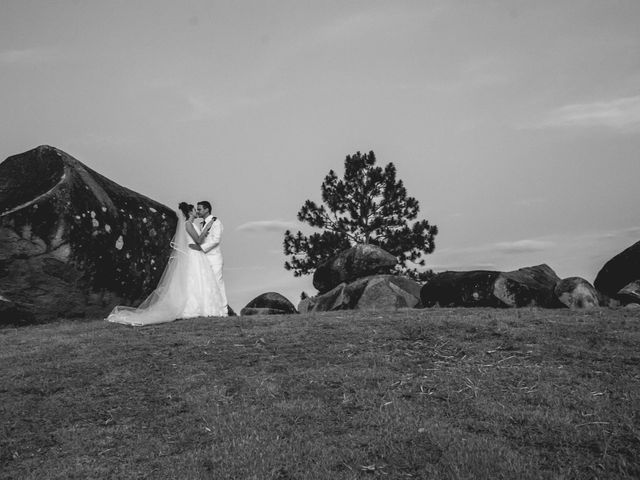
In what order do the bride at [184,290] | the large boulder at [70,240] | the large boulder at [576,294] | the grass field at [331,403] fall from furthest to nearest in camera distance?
the large boulder at [576,294]
the large boulder at [70,240]
the bride at [184,290]
the grass field at [331,403]

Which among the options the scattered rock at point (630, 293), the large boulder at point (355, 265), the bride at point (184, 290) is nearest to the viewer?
the bride at point (184, 290)

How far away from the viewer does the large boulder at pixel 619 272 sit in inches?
733

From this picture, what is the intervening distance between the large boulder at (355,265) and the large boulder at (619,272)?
8073 mm

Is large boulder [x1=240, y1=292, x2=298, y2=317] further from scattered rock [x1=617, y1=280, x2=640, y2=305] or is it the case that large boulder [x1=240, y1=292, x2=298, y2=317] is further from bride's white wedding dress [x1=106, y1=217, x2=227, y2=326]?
scattered rock [x1=617, y1=280, x2=640, y2=305]

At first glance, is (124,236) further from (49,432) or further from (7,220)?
(49,432)

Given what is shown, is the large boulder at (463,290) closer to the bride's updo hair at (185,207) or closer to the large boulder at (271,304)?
the large boulder at (271,304)

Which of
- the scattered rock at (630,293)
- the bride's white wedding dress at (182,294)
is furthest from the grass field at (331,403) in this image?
the scattered rock at (630,293)

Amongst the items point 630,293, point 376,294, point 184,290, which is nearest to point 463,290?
point 376,294

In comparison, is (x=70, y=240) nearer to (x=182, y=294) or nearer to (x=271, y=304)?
(x=182, y=294)

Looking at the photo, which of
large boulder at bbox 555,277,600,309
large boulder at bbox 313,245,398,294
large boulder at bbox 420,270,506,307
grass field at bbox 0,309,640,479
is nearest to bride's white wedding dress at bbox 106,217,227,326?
grass field at bbox 0,309,640,479

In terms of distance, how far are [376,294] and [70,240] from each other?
11.1 meters

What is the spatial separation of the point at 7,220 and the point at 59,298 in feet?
7.66

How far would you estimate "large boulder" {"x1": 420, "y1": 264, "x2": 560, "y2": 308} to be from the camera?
16.9 metres

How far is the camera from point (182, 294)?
46.2ft
